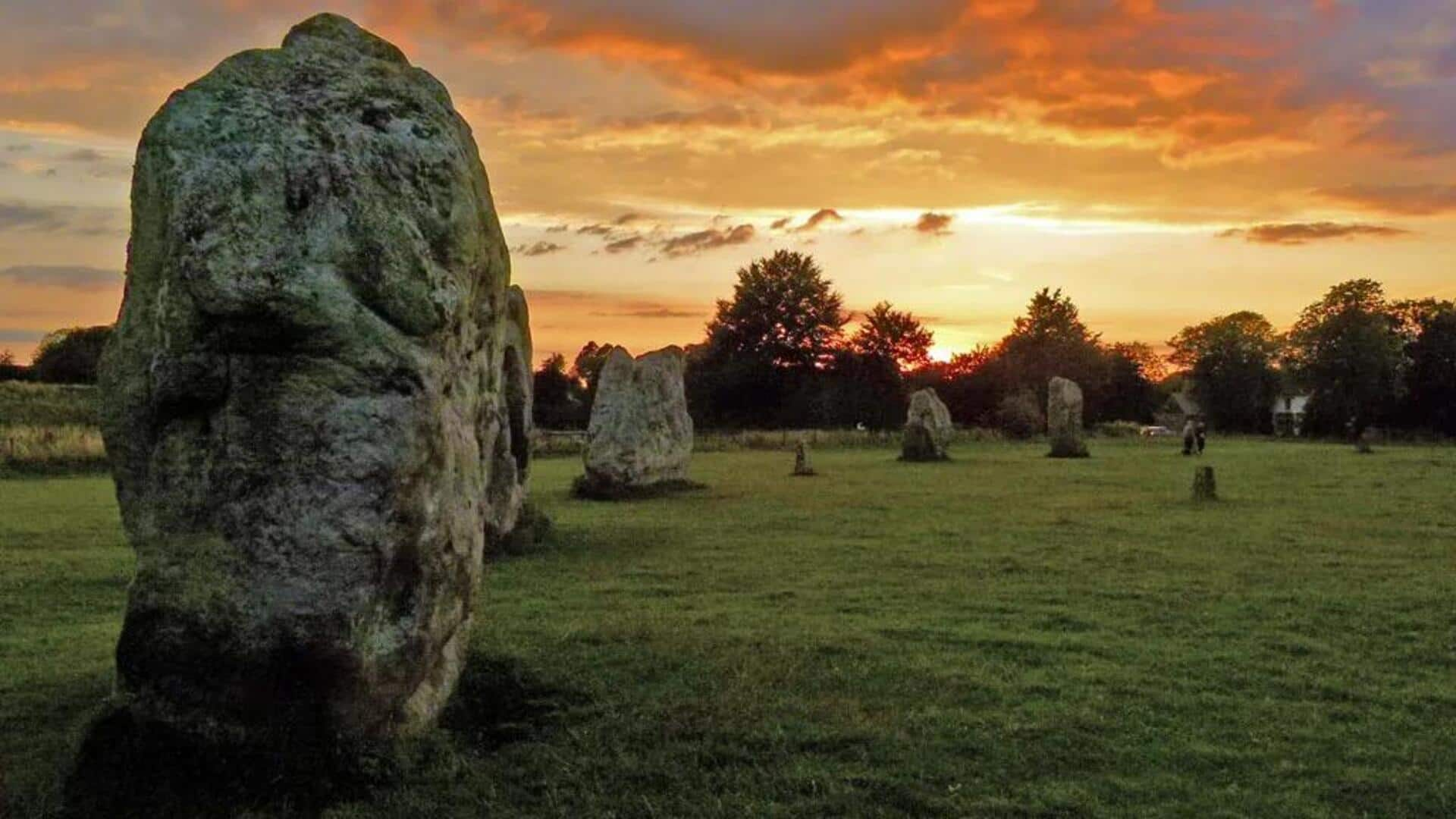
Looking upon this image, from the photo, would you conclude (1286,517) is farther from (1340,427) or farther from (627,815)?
(1340,427)

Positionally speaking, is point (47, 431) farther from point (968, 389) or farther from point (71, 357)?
point (968, 389)

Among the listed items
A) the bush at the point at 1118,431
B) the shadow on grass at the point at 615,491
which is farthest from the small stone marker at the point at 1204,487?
the bush at the point at 1118,431

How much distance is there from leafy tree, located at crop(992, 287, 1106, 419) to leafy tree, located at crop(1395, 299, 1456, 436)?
19.0 metres

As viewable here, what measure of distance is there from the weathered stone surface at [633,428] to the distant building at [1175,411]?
77903mm

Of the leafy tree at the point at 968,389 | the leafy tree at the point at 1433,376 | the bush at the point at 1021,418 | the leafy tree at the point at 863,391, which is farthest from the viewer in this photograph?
the leafy tree at the point at 968,389

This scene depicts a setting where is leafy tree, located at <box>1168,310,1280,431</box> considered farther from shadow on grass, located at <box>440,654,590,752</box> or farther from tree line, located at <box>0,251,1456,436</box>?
shadow on grass, located at <box>440,654,590,752</box>

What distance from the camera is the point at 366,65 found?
7211 millimetres

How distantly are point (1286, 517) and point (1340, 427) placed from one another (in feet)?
200

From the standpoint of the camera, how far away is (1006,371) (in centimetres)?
7869

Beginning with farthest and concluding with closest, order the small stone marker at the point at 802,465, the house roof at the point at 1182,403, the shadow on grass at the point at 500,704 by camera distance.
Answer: the house roof at the point at 1182,403
the small stone marker at the point at 802,465
the shadow on grass at the point at 500,704

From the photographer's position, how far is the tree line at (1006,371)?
72.0 meters

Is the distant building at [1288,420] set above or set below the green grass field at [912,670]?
above

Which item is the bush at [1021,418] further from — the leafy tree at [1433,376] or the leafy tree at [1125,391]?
the leafy tree at [1433,376]

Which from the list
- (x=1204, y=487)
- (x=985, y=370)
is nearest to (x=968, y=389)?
(x=985, y=370)
